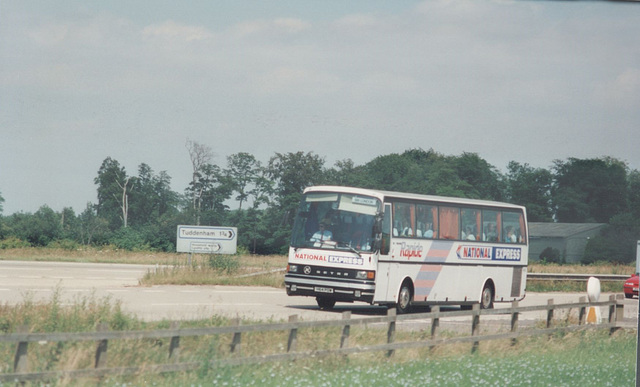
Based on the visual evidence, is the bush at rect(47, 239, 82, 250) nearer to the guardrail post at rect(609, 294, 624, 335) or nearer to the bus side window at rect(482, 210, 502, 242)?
the bus side window at rect(482, 210, 502, 242)

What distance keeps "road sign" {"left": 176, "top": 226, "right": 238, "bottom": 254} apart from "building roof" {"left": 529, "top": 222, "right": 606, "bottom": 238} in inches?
2689

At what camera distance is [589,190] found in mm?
100125

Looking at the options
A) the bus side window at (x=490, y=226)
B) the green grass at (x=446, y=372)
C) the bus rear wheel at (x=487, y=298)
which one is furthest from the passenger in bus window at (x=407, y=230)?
the green grass at (x=446, y=372)

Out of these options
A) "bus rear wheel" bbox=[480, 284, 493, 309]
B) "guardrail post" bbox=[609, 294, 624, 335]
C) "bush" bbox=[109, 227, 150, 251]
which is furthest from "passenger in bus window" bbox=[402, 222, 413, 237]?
"bush" bbox=[109, 227, 150, 251]

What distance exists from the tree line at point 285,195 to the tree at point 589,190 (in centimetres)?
11

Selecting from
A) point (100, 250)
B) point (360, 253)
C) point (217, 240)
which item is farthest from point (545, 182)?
point (360, 253)

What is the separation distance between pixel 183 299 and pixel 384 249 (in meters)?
5.48

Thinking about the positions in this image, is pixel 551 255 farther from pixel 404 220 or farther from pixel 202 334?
pixel 202 334

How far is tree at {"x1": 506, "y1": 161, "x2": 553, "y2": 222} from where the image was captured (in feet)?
333

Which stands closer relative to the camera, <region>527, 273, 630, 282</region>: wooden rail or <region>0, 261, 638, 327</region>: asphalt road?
<region>0, 261, 638, 327</region>: asphalt road

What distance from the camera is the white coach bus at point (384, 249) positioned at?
22062 millimetres

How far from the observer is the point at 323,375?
11648 millimetres

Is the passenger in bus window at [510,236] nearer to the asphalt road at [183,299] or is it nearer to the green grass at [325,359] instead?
the asphalt road at [183,299]

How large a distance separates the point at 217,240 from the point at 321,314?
44.6ft
